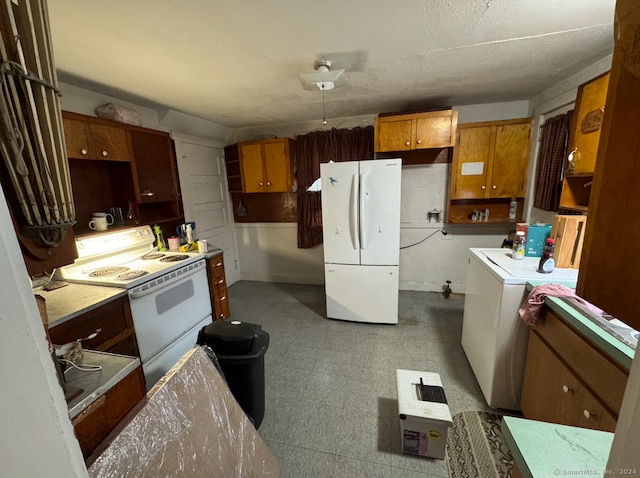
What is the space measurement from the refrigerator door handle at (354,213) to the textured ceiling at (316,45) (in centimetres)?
87

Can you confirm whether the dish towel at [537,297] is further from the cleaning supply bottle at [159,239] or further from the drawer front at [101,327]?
the cleaning supply bottle at [159,239]

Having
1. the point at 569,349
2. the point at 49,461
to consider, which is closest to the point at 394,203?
the point at 569,349

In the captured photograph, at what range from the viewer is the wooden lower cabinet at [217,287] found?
2.60m

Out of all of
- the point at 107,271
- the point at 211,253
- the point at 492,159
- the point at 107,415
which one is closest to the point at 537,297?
the point at 492,159

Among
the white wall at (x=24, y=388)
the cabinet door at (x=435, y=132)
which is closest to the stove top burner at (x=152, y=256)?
the white wall at (x=24, y=388)

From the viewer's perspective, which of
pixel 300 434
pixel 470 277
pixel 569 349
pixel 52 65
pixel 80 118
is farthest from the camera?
pixel 470 277

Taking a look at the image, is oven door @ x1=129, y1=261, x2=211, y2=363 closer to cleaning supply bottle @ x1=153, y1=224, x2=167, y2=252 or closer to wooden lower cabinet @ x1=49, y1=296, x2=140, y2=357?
wooden lower cabinet @ x1=49, y1=296, x2=140, y2=357

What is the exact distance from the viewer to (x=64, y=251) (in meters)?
0.81

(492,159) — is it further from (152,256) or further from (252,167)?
(152,256)

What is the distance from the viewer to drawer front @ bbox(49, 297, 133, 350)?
139cm

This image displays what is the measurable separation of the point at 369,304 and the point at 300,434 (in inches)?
56.9

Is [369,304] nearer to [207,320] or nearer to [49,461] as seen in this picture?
[207,320]

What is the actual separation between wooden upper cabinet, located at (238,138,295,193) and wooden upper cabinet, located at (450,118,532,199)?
6.76 feet

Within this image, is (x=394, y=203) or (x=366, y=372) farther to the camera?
(x=394, y=203)
